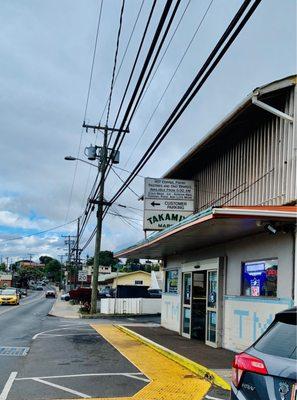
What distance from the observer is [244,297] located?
12.9 metres

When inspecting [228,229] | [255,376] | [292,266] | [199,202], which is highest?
[199,202]

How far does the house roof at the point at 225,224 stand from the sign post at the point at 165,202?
2925 millimetres

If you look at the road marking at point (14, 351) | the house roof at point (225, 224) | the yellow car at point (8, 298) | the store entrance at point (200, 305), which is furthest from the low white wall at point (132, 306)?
the road marking at point (14, 351)

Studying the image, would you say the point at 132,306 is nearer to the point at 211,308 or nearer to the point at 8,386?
the point at 211,308

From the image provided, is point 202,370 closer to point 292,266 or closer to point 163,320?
point 292,266

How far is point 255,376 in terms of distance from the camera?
409 centimetres

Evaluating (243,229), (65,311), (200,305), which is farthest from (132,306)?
(243,229)

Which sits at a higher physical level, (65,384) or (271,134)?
(271,134)

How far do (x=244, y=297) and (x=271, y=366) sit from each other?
916cm

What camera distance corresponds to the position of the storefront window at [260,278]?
1156 centimetres

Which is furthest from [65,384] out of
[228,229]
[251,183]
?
[251,183]

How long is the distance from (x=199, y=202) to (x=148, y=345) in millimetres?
5737

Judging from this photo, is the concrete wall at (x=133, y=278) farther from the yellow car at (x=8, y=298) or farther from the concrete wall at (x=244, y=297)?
the concrete wall at (x=244, y=297)

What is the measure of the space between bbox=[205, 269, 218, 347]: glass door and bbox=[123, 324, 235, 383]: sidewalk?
0.27 metres
